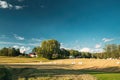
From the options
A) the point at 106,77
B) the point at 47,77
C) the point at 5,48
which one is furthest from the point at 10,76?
the point at 5,48

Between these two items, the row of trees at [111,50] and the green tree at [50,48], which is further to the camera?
the row of trees at [111,50]

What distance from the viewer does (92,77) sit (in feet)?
73.5

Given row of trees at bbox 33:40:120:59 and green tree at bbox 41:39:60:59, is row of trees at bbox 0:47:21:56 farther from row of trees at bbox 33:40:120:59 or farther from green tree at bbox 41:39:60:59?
green tree at bbox 41:39:60:59

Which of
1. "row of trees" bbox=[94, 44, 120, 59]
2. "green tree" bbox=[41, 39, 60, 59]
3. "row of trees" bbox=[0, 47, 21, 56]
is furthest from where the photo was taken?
"row of trees" bbox=[0, 47, 21, 56]

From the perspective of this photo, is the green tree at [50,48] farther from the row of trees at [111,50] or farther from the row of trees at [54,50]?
the row of trees at [111,50]

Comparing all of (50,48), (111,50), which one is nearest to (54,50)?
(50,48)

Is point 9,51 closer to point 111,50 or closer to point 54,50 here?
point 54,50

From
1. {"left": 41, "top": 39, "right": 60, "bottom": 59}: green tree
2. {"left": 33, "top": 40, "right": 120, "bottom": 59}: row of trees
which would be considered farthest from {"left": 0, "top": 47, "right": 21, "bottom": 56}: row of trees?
{"left": 41, "top": 39, "right": 60, "bottom": 59}: green tree

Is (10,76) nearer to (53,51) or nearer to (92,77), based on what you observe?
(92,77)

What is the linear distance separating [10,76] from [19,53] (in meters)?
150

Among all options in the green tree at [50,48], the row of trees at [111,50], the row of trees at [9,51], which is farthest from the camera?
the row of trees at [9,51]

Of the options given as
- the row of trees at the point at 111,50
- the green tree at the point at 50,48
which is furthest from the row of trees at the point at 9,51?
the row of trees at the point at 111,50

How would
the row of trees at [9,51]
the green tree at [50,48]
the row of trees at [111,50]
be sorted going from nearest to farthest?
the green tree at [50,48] < the row of trees at [111,50] < the row of trees at [9,51]

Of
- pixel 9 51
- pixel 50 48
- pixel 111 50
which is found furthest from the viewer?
pixel 9 51
